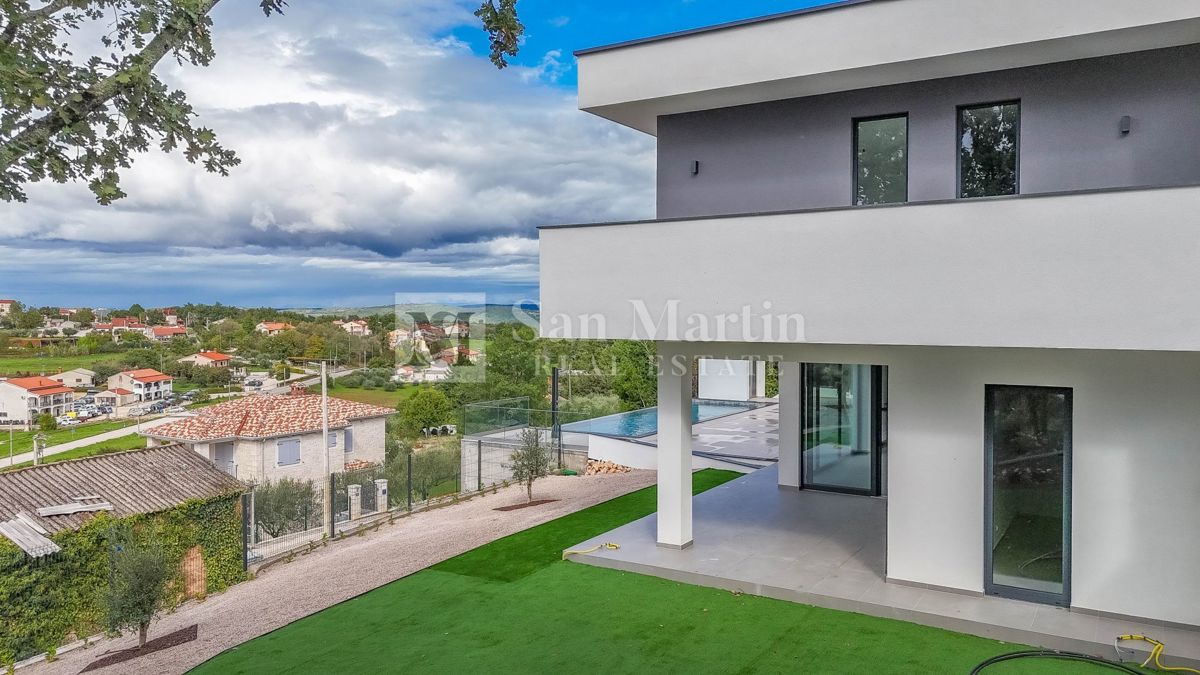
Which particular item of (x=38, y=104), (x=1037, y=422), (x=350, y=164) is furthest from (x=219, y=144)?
(x=350, y=164)

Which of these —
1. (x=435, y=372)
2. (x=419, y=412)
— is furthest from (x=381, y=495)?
(x=435, y=372)

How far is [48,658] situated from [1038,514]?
13852 mm

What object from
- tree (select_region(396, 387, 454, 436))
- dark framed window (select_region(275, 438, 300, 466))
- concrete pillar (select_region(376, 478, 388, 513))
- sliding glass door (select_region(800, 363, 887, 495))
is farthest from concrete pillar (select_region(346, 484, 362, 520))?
tree (select_region(396, 387, 454, 436))

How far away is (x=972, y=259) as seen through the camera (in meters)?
6.42

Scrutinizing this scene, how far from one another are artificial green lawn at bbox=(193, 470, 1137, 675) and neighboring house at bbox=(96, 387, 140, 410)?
32.2 meters

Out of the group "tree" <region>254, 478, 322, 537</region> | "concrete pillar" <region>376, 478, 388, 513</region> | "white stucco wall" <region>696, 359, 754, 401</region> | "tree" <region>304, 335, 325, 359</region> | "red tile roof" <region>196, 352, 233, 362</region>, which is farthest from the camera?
"tree" <region>304, 335, 325, 359</region>

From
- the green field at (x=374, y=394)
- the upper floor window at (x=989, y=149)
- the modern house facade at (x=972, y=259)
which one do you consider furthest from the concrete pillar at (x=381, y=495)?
the green field at (x=374, y=394)

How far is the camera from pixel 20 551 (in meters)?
11.4

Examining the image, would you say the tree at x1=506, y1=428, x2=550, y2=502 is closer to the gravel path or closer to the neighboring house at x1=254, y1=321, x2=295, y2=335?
the gravel path

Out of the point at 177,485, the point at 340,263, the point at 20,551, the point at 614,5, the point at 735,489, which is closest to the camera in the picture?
the point at 20,551

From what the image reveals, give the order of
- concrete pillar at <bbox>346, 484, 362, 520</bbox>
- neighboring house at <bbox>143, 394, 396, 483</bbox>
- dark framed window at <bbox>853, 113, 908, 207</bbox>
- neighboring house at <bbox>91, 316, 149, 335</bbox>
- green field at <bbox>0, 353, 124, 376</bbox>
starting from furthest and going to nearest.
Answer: neighboring house at <bbox>91, 316, 149, 335</bbox> < green field at <bbox>0, 353, 124, 376</bbox> < neighboring house at <bbox>143, 394, 396, 483</bbox> < concrete pillar at <bbox>346, 484, 362, 520</bbox> < dark framed window at <bbox>853, 113, 908, 207</bbox>

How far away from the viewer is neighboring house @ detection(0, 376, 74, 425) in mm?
32281

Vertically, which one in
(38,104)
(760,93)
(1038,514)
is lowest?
(1038,514)

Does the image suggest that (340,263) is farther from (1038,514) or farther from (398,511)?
(1038,514)
